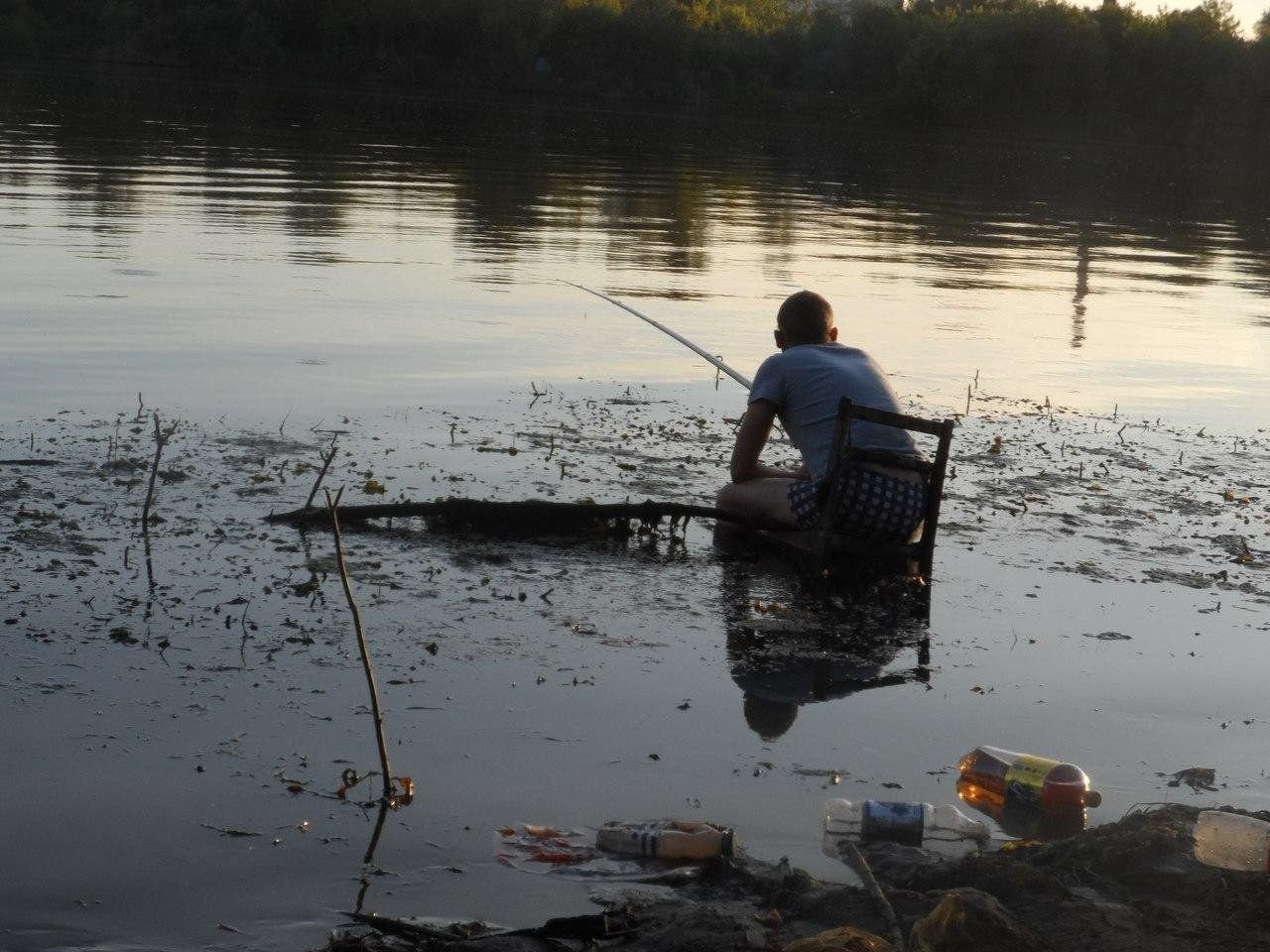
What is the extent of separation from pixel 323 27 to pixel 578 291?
64.6 metres

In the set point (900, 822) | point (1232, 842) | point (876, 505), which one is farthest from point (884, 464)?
point (1232, 842)

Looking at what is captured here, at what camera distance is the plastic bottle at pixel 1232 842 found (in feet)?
13.0

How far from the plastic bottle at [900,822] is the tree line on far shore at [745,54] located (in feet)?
216

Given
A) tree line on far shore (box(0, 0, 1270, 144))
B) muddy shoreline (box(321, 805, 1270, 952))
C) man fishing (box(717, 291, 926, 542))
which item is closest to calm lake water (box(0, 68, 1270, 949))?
muddy shoreline (box(321, 805, 1270, 952))

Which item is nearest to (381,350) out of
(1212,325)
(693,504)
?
(693,504)

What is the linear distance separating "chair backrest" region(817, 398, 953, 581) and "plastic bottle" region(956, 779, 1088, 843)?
2043 millimetres

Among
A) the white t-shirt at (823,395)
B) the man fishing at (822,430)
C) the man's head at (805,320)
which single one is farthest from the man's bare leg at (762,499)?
the man's head at (805,320)

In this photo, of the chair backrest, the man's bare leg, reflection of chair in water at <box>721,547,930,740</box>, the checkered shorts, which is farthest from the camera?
the man's bare leg

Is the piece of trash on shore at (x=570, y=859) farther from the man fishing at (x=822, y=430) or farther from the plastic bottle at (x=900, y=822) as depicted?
the man fishing at (x=822, y=430)

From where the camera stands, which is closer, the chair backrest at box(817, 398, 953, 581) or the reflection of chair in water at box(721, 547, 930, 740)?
the reflection of chair in water at box(721, 547, 930, 740)

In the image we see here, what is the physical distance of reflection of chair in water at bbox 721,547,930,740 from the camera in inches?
220

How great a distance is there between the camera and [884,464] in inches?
269

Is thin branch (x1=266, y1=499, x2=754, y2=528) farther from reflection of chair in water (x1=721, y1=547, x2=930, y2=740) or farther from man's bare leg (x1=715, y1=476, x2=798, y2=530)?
reflection of chair in water (x1=721, y1=547, x2=930, y2=740)

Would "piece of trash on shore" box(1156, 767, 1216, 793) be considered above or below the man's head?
below
